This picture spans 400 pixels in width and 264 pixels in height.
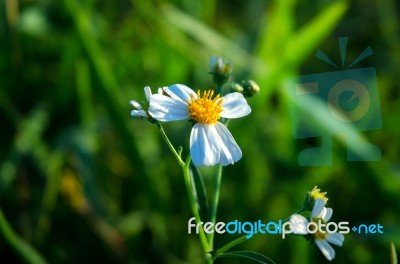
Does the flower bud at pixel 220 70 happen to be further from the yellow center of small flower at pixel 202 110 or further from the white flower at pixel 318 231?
the white flower at pixel 318 231

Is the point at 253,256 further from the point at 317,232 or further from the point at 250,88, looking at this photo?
the point at 250,88

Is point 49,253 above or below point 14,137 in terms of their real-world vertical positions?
below

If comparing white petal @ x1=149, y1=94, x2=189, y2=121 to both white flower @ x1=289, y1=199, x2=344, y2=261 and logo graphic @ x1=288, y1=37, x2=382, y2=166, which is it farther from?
logo graphic @ x1=288, y1=37, x2=382, y2=166

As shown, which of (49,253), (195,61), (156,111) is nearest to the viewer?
(156,111)

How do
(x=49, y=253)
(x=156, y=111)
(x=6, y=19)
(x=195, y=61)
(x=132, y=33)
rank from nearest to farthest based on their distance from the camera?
(x=156, y=111) < (x=49, y=253) < (x=6, y=19) < (x=195, y=61) < (x=132, y=33)

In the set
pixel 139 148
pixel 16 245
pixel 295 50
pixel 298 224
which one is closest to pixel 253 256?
pixel 298 224

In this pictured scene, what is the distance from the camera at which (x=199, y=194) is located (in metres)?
0.75

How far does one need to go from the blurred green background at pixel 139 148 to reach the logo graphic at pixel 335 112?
0.08ft

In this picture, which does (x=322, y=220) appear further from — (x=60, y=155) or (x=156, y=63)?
(x=156, y=63)

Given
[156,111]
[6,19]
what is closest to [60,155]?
[6,19]

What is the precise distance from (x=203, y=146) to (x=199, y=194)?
0.16 m

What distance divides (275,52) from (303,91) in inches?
7.6

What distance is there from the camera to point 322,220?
2.18ft

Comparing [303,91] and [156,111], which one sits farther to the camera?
[303,91]
